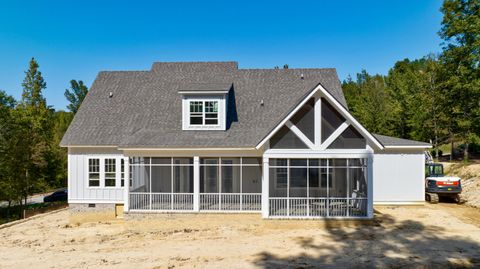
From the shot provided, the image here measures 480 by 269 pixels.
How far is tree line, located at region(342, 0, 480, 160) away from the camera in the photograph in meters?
33.5

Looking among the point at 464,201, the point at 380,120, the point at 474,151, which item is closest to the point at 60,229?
Result: the point at 464,201

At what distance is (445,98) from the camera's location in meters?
37.5

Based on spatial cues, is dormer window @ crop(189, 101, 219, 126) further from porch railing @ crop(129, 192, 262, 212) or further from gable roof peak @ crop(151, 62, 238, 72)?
gable roof peak @ crop(151, 62, 238, 72)

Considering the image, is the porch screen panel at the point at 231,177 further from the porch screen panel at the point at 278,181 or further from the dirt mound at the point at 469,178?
the dirt mound at the point at 469,178

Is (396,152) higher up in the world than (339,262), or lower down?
higher up

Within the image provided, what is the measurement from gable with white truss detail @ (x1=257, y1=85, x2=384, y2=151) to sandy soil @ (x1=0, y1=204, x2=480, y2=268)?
4.16 meters

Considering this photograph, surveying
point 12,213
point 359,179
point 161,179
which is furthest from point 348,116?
point 12,213

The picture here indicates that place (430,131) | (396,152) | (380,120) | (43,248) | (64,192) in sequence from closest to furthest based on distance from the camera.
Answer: (43,248) < (396,152) < (64,192) < (430,131) < (380,120)

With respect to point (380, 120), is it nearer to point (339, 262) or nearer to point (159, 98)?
point (159, 98)

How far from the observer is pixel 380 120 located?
46.8 metres

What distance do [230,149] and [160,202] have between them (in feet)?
18.1

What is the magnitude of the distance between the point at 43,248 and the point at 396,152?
2184 centimetres

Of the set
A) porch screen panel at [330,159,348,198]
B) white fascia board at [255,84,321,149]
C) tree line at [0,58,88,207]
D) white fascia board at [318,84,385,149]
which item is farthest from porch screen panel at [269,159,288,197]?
tree line at [0,58,88,207]

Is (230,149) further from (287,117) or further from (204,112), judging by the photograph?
(204,112)
